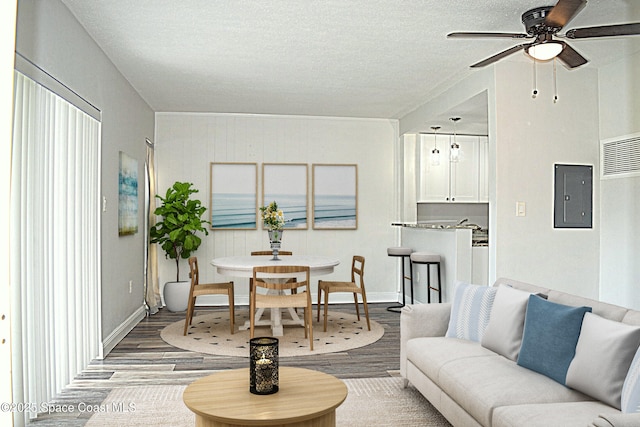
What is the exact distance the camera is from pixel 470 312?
3537 mm

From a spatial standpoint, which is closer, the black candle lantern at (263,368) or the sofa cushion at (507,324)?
the black candle lantern at (263,368)

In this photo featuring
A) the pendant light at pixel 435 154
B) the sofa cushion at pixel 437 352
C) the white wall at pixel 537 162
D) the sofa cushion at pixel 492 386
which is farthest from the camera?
the pendant light at pixel 435 154

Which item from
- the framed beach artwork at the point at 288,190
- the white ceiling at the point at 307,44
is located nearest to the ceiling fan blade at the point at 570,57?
the white ceiling at the point at 307,44

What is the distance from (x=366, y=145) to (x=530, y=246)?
337 centimetres

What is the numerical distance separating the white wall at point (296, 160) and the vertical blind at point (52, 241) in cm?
297

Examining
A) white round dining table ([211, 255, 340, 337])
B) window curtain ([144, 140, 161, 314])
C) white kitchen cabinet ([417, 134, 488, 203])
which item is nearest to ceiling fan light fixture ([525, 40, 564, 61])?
white round dining table ([211, 255, 340, 337])

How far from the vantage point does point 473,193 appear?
26.7 ft

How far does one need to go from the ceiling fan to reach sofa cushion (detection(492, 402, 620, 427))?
2101 millimetres

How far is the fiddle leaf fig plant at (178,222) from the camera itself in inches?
272

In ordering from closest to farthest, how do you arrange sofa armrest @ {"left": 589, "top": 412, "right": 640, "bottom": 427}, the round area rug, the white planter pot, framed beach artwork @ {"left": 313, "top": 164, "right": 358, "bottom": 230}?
sofa armrest @ {"left": 589, "top": 412, "right": 640, "bottom": 427}, the round area rug, the white planter pot, framed beach artwork @ {"left": 313, "top": 164, "right": 358, "bottom": 230}

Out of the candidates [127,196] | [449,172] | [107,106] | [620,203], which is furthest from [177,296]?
[620,203]

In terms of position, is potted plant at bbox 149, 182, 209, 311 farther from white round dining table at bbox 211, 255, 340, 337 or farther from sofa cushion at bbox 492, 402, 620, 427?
sofa cushion at bbox 492, 402, 620, 427

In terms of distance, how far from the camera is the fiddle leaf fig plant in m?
6.90

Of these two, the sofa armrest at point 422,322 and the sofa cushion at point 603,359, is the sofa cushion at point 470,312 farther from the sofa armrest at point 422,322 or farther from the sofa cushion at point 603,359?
the sofa cushion at point 603,359
